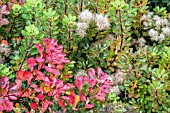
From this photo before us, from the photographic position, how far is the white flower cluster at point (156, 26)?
3.05 m

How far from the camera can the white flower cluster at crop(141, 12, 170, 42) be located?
3.05m

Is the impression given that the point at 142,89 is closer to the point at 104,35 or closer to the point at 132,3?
the point at 104,35

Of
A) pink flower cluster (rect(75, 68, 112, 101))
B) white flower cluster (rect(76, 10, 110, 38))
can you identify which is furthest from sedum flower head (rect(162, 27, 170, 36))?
pink flower cluster (rect(75, 68, 112, 101))

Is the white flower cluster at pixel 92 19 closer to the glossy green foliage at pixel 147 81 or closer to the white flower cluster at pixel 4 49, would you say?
the glossy green foliage at pixel 147 81

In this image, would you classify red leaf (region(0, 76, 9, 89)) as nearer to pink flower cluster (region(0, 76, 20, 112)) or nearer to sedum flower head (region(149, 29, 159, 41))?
pink flower cluster (region(0, 76, 20, 112))

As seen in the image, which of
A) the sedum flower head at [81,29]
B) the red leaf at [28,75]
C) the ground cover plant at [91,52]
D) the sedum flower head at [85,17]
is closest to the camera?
the red leaf at [28,75]

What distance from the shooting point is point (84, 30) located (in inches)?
102

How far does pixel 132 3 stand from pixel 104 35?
0.47m

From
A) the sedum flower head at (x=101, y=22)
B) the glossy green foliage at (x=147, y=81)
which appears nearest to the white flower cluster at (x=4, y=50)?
the sedum flower head at (x=101, y=22)

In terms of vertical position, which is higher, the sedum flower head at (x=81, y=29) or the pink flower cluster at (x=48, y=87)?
the sedum flower head at (x=81, y=29)

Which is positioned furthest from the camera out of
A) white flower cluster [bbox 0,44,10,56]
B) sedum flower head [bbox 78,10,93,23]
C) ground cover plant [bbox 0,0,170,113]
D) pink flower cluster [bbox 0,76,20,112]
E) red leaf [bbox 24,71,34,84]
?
sedum flower head [bbox 78,10,93,23]

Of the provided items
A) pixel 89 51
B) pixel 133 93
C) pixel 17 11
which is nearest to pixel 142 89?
pixel 133 93

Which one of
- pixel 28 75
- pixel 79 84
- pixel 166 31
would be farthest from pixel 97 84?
pixel 166 31

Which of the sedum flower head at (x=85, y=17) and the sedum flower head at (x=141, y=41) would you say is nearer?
the sedum flower head at (x=85, y=17)
